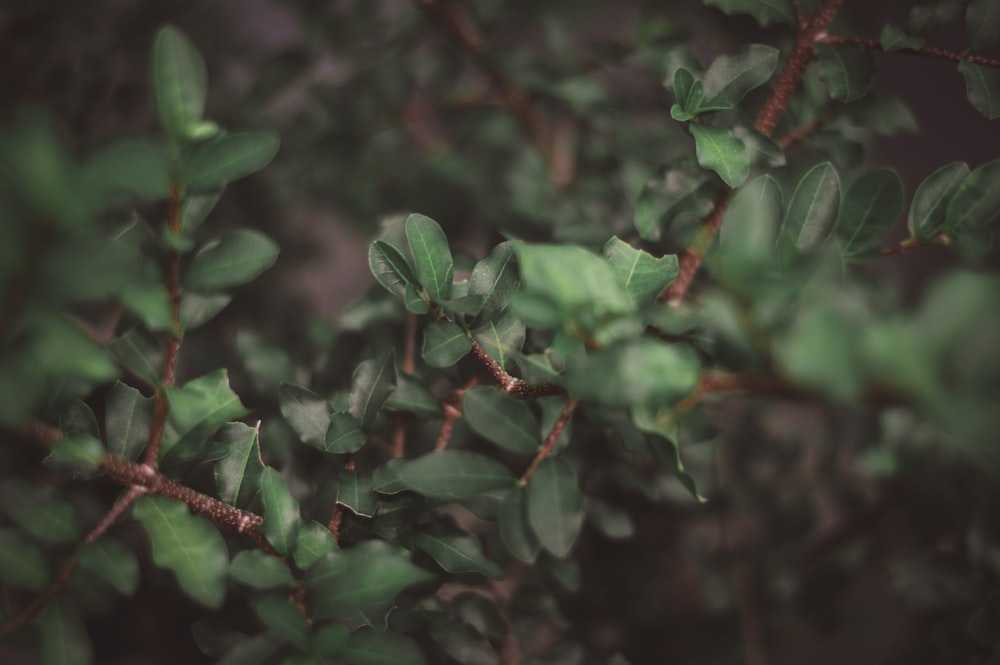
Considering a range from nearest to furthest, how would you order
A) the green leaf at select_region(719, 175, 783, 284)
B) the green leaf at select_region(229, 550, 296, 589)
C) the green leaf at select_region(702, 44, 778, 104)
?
the green leaf at select_region(719, 175, 783, 284)
the green leaf at select_region(229, 550, 296, 589)
the green leaf at select_region(702, 44, 778, 104)

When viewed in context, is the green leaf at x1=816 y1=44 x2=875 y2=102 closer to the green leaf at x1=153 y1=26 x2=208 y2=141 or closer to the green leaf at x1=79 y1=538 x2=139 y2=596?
the green leaf at x1=153 y1=26 x2=208 y2=141

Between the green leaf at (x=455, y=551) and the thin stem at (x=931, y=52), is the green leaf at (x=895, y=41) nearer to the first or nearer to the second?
the thin stem at (x=931, y=52)

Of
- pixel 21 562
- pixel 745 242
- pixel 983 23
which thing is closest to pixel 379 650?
pixel 21 562

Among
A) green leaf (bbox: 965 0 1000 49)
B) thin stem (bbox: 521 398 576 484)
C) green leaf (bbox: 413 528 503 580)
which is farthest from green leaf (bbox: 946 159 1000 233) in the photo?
green leaf (bbox: 413 528 503 580)

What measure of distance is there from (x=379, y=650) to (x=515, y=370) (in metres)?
0.25

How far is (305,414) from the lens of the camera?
564 millimetres

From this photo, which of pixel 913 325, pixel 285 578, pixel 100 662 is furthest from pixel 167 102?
pixel 100 662

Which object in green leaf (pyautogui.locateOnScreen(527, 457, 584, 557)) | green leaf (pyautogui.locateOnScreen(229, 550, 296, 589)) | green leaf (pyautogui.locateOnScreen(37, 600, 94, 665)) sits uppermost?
green leaf (pyautogui.locateOnScreen(527, 457, 584, 557))

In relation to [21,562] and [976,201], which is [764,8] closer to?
[976,201]

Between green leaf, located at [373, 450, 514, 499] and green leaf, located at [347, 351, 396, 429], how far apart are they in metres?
0.08

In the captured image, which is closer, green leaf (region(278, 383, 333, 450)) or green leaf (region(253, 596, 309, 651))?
green leaf (region(253, 596, 309, 651))

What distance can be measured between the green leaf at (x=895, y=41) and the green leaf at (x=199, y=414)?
61 centimetres

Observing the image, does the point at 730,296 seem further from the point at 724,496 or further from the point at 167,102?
the point at 724,496

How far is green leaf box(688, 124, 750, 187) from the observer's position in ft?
1.72
